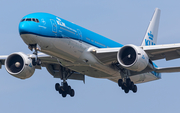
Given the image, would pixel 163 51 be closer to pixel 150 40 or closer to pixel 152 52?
pixel 152 52

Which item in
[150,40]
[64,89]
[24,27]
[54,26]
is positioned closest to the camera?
[24,27]

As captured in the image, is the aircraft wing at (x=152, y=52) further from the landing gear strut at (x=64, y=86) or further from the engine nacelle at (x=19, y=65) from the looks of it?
the engine nacelle at (x=19, y=65)

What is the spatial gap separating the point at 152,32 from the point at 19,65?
59.3ft

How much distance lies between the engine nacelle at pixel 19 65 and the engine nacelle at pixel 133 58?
8.77 metres

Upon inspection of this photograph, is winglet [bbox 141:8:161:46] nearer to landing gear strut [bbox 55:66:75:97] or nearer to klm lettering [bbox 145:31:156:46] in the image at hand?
klm lettering [bbox 145:31:156:46]

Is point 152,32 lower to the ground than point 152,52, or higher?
higher

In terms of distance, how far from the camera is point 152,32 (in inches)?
1842

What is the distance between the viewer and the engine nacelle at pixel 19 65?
117ft

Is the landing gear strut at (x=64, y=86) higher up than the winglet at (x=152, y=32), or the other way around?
the winglet at (x=152, y=32)

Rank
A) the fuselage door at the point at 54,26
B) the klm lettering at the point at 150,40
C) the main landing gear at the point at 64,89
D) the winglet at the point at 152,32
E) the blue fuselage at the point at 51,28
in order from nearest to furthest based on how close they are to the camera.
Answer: the blue fuselage at the point at 51,28, the fuselage door at the point at 54,26, the main landing gear at the point at 64,89, the klm lettering at the point at 150,40, the winglet at the point at 152,32

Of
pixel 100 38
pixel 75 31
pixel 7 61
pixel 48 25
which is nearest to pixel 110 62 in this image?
pixel 100 38

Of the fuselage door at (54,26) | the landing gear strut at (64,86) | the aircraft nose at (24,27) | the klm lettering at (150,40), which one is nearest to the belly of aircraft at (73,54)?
the aircraft nose at (24,27)

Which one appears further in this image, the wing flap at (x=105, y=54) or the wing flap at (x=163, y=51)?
the wing flap at (x=105, y=54)

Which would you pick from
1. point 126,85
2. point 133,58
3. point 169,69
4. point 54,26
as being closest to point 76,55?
point 54,26
